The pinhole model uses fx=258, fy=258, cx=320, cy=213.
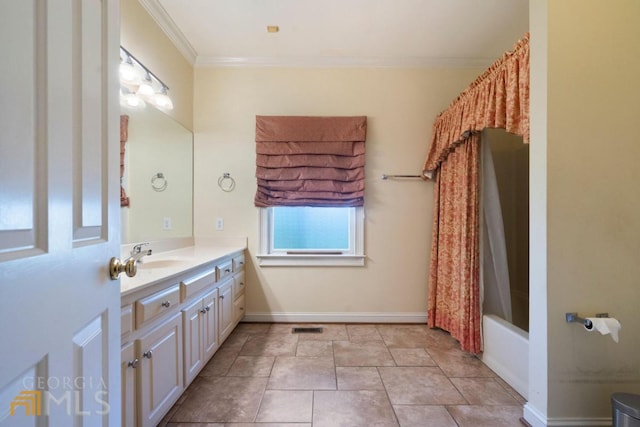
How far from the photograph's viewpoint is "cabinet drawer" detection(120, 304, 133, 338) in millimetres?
1039

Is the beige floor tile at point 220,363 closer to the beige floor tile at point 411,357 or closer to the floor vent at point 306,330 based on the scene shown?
the floor vent at point 306,330

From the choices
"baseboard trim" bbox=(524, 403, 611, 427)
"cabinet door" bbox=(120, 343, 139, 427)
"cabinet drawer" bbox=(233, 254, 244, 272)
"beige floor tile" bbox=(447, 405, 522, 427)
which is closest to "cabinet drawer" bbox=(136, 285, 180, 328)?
"cabinet door" bbox=(120, 343, 139, 427)

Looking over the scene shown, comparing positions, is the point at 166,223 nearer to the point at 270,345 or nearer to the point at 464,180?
the point at 270,345

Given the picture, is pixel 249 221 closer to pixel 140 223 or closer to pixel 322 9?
pixel 140 223

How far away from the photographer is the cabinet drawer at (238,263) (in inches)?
93.2

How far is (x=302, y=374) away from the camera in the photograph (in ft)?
5.94

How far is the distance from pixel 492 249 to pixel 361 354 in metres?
1.36

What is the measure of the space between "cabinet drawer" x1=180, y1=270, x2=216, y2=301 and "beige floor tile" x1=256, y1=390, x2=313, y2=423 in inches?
30.8

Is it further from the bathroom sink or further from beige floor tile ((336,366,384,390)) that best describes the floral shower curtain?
the bathroom sink

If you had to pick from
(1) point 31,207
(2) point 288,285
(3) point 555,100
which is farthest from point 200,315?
(3) point 555,100

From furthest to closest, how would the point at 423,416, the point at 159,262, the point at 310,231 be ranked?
the point at 310,231, the point at 159,262, the point at 423,416

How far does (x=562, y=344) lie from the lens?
129 centimetres

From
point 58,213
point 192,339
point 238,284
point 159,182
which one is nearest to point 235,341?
point 238,284

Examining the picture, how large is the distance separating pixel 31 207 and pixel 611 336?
2.21 meters
